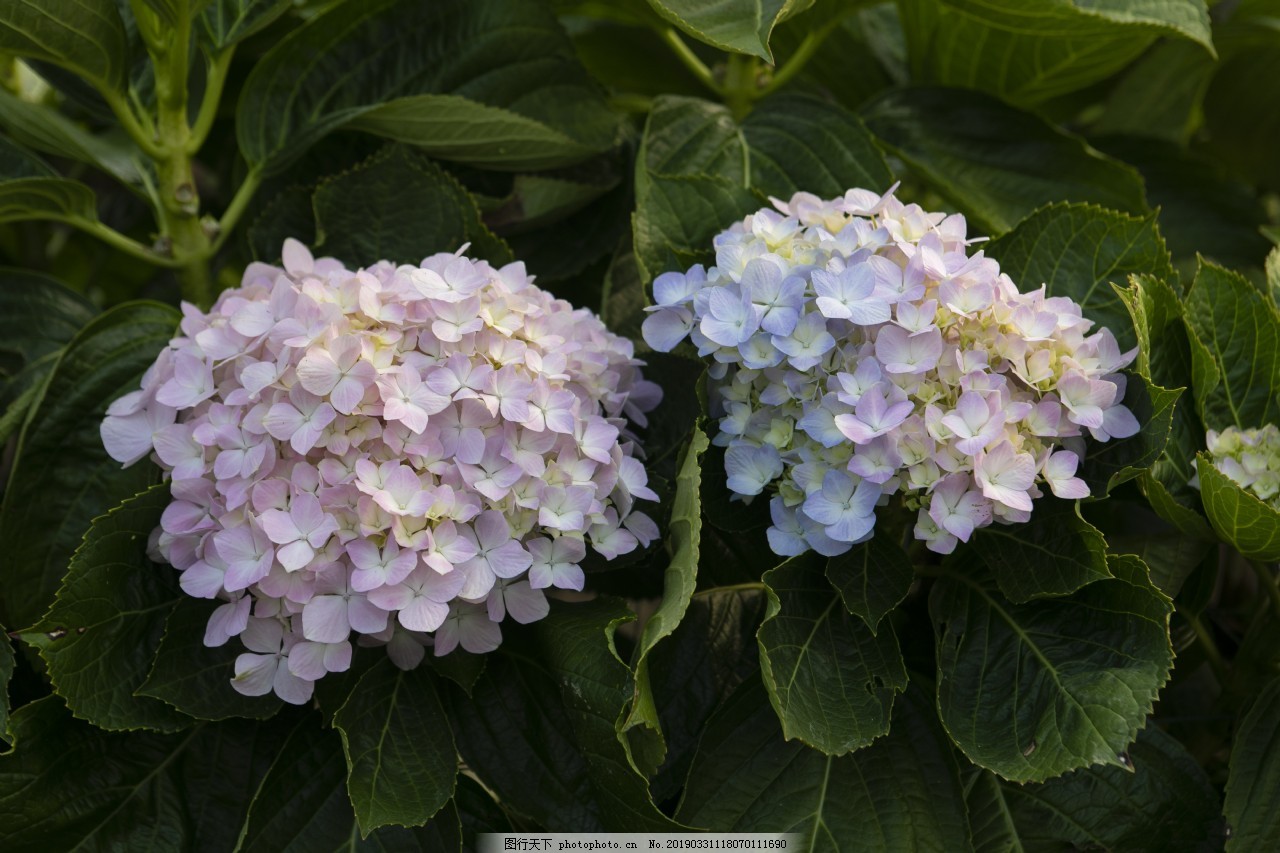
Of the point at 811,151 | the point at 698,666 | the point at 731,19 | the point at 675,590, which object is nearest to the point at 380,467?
the point at 675,590

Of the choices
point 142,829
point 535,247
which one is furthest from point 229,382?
point 535,247

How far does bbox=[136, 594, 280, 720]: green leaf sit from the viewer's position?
28.2 inches

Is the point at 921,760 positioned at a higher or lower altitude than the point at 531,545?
lower

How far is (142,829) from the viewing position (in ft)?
2.45

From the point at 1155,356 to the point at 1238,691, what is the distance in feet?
0.94

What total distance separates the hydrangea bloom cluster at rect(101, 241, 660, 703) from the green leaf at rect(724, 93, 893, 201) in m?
0.32

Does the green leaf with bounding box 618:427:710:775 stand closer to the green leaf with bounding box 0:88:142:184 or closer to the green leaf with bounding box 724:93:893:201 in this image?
the green leaf with bounding box 724:93:893:201

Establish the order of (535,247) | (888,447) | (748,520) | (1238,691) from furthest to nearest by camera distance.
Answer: (535,247) → (1238,691) → (748,520) → (888,447)

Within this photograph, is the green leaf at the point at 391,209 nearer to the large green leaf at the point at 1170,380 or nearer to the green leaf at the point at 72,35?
the green leaf at the point at 72,35

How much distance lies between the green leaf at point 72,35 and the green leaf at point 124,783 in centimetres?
47

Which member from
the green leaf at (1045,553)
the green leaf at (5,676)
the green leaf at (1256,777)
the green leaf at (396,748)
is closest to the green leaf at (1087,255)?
the green leaf at (1045,553)

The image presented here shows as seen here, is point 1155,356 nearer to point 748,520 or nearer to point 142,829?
point 748,520

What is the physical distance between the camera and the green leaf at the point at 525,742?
0.74m

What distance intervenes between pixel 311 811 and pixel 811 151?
2.15 ft
